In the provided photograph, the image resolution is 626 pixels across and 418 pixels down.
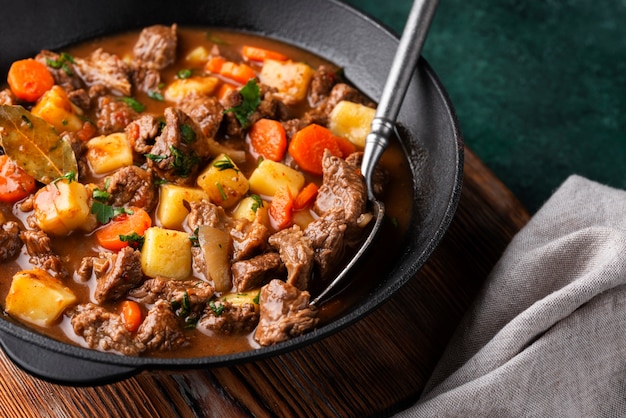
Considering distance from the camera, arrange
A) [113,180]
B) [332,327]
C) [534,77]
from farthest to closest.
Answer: [534,77] < [113,180] < [332,327]

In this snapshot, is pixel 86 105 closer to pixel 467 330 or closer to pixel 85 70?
pixel 85 70

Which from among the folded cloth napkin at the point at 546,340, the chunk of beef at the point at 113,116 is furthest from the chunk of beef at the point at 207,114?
the folded cloth napkin at the point at 546,340

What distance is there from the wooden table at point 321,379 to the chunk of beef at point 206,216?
2.25 feet

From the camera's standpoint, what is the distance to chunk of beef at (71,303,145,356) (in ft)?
11.0

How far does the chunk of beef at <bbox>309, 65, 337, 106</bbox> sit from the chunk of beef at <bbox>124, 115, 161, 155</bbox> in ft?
3.28

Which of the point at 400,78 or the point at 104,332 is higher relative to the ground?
the point at 400,78

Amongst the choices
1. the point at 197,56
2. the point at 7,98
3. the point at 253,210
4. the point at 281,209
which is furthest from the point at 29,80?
the point at 281,209

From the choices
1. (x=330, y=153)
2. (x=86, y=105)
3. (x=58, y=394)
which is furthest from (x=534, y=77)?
(x=58, y=394)

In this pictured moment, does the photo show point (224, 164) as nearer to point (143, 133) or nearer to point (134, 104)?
point (143, 133)

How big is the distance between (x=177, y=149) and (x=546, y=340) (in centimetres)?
201

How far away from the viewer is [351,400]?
12.3 feet

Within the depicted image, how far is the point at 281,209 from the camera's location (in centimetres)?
398

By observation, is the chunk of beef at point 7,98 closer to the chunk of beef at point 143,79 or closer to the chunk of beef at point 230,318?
the chunk of beef at point 143,79

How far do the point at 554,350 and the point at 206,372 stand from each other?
1642 mm
